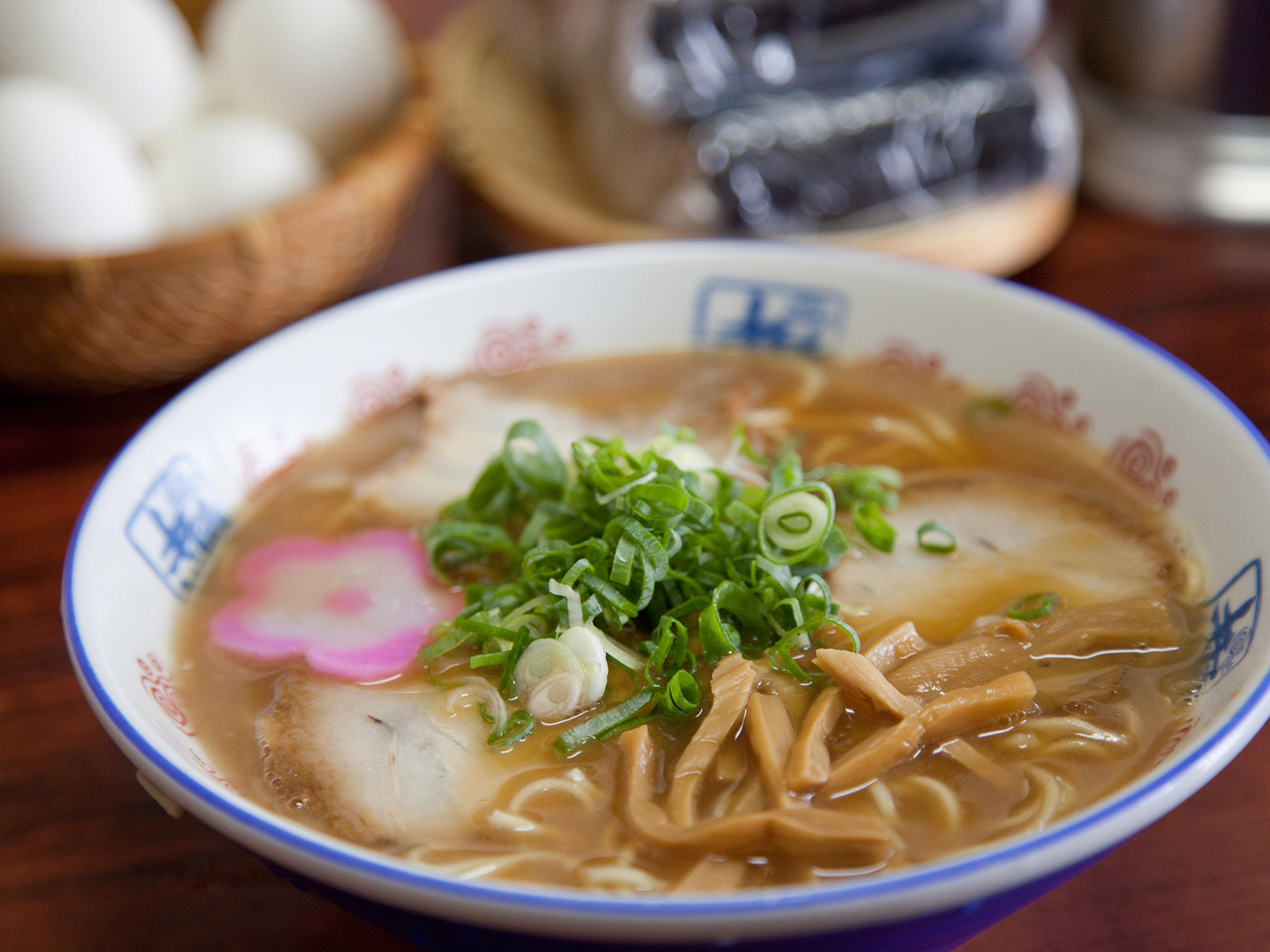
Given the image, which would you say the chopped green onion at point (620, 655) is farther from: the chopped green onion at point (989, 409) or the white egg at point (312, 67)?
the white egg at point (312, 67)

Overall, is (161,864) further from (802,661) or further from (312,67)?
(312,67)

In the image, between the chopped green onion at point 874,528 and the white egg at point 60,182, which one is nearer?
the chopped green onion at point 874,528

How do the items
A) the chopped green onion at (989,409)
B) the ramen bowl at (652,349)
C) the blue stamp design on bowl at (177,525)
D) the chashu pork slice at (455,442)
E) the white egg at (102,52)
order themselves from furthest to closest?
the white egg at (102,52)
the chopped green onion at (989,409)
the chashu pork slice at (455,442)
the blue stamp design on bowl at (177,525)
the ramen bowl at (652,349)

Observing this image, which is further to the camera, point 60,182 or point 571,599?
point 60,182

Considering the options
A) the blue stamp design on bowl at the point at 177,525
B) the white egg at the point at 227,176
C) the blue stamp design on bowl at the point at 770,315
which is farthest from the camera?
the white egg at the point at 227,176

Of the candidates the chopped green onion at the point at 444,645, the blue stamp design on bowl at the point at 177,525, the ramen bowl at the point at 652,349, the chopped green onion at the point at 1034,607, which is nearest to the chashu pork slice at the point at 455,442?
the ramen bowl at the point at 652,349

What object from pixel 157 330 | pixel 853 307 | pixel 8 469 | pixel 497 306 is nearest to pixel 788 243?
pixel 853 307

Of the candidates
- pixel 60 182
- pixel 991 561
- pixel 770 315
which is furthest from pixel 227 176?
pixel 991 561
